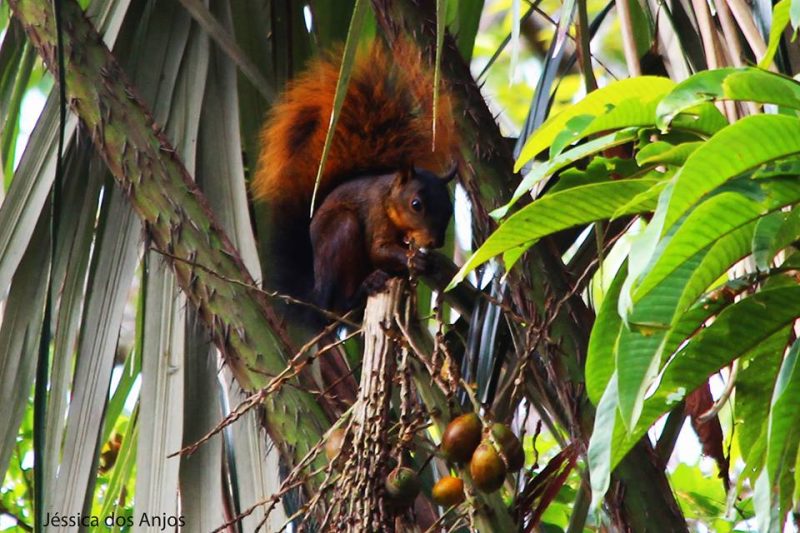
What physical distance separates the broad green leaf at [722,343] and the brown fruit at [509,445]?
0.09 meters

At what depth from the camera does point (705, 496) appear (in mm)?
2592

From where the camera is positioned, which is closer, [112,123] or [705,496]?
[112,123]

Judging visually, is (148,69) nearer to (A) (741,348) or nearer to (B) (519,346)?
(B) (519,346)

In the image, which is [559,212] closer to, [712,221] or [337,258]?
[712,221]

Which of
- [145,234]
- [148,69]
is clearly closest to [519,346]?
[145,234]

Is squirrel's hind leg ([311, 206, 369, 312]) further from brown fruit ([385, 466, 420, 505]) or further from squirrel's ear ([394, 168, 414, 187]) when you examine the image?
brown fruit ([385, 466, 420, 505])

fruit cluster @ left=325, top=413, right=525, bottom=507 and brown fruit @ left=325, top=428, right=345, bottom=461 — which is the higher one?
brown fruit @ left=325, top=428, right=345, bottom=461

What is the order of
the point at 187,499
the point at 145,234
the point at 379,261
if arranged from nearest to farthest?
the point at 187,499
the point at 145,234
the point at 379,261

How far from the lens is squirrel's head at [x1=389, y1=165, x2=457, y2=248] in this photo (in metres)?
2.60

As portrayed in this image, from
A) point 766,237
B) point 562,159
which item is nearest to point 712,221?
point 766,237

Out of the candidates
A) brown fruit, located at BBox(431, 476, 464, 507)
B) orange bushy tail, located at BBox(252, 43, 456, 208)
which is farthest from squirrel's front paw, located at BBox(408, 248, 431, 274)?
brown fruit, located at BBox(431, 476, 464, 507)

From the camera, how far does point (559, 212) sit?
1.07 metres

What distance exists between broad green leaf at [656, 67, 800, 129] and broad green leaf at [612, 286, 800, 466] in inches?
7.3

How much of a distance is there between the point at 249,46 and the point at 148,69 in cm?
25
